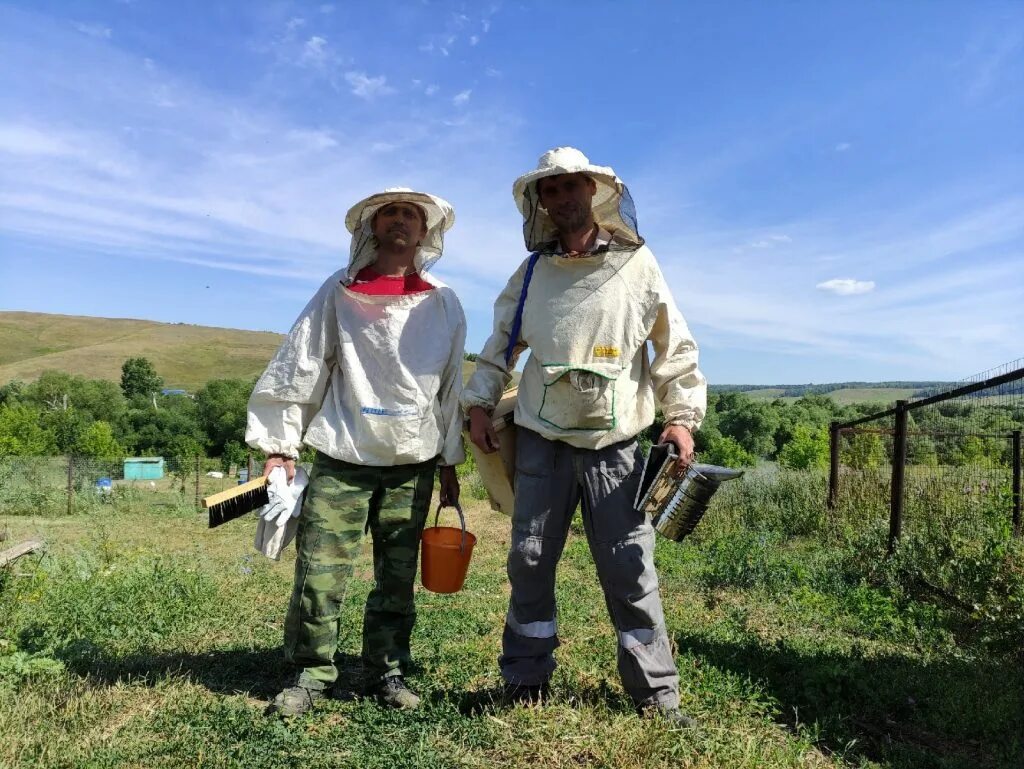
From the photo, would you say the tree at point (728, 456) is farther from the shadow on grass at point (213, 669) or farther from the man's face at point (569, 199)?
the man's face at point (569, 199)

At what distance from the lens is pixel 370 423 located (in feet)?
9.43

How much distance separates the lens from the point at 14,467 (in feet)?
61.0

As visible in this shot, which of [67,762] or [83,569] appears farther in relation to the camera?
[83,569]

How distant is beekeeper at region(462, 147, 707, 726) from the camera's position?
264 centimetres

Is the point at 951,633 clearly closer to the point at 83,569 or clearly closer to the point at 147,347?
the point at 83,569

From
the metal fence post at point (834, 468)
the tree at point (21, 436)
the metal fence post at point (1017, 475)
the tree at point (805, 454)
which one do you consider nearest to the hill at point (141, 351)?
the tree at point (21, 436)

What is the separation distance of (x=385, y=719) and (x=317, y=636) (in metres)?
0.42

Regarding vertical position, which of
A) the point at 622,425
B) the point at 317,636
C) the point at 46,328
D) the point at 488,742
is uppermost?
the point at 46,328

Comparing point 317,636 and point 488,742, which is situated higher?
point 317,636

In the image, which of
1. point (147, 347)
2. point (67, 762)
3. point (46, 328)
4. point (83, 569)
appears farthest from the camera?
point (46, 328)

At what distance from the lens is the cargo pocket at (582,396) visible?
2.62 meters

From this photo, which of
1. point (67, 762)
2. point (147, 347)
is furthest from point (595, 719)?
point (147, 347)

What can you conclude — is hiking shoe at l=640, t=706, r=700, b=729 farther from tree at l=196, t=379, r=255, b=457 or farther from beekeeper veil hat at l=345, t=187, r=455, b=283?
tree at l=196, t=379, r=255, b=457

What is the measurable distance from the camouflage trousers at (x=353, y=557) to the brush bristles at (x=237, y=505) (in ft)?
0.61
